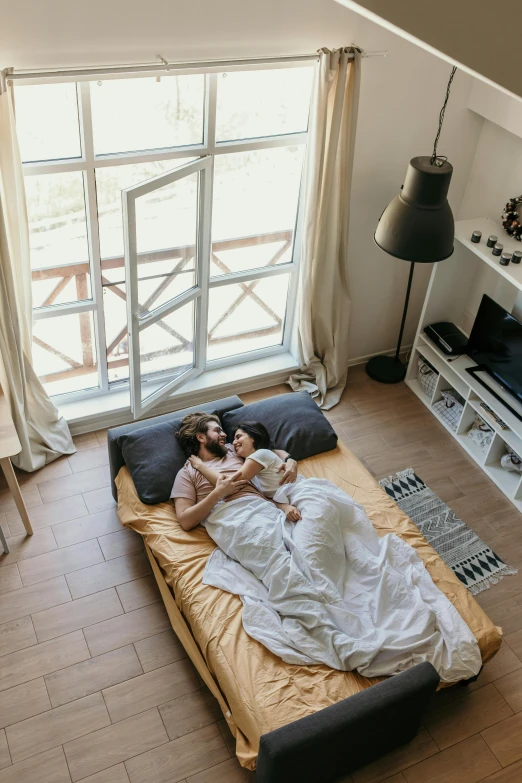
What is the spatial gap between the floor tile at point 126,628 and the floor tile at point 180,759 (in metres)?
0.55

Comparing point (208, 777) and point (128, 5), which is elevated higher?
point (128, 5)

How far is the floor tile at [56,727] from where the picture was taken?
3082 millimetres

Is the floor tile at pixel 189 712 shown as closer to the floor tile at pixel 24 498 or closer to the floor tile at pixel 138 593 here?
the floor tile at pixel 138 593

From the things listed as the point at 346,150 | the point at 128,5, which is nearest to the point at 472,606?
the point at 346,150

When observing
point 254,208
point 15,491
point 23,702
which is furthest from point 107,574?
point 254,208

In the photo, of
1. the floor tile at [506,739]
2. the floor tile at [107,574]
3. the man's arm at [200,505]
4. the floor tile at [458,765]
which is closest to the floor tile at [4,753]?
the floor tile at [107,574]

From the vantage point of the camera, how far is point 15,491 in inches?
146

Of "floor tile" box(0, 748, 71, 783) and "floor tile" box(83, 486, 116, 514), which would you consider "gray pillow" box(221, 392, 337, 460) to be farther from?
"floor tile" box(0, 748, 71, 783)

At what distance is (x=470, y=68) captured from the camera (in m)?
0.42

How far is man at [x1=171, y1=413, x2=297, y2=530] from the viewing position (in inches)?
139

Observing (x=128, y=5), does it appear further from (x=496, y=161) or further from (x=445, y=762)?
(x=445, y=762)

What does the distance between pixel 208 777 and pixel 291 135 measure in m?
3.37

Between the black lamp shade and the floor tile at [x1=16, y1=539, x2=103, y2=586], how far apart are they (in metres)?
2.29

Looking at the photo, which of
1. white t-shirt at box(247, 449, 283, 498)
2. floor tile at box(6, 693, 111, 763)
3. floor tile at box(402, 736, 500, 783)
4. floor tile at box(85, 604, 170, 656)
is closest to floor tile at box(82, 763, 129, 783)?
floor tile at box(6, 693, 111, 763)
